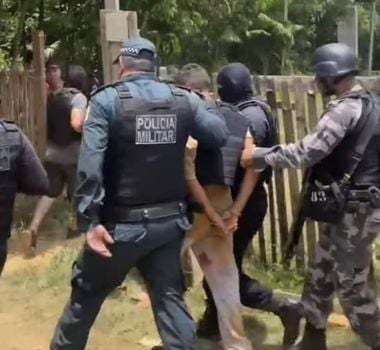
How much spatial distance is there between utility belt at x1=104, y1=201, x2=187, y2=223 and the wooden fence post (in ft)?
15.5

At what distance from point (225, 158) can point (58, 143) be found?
12.1ft

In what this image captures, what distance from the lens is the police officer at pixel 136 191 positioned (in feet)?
13.5

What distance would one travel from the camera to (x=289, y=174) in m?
6.35

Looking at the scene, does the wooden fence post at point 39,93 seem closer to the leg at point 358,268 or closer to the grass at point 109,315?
the grass at point 109,315

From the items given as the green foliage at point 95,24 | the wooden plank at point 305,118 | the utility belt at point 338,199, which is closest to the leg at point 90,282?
the utility belt at point 338,199

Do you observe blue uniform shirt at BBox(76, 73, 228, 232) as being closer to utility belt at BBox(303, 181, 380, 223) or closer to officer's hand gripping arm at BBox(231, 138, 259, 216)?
officer's hand gripping arm at BBox(231, 138, 259, 216)

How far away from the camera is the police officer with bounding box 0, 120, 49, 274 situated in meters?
4.39

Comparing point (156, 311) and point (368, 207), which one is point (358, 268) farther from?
point (156, 311)

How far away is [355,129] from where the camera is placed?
4520mm

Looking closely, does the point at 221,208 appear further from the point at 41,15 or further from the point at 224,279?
the point at 41,15

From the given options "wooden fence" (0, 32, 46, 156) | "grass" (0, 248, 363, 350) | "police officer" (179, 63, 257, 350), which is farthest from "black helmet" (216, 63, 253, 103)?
"wooden fence" (0, 32, 46, 156)

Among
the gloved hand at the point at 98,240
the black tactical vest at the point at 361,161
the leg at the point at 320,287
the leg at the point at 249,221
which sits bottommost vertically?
the leg at the point at 320,287

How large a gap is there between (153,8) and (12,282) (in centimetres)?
624

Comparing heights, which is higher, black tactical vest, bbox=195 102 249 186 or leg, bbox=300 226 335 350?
black tactical vest, bbox=195 102 249 186
